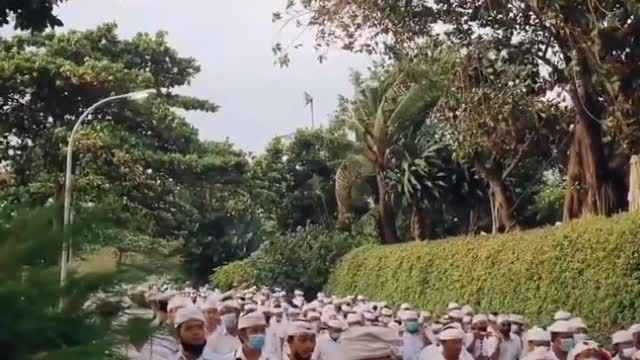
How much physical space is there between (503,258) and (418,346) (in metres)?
6.14

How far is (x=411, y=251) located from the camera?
2580cm

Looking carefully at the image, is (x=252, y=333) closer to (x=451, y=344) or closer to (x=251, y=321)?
(x=251, y=321)

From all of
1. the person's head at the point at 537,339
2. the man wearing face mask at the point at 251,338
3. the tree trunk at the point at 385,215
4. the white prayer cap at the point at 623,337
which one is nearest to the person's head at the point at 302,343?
the man wearing face mask at the point at 251,338

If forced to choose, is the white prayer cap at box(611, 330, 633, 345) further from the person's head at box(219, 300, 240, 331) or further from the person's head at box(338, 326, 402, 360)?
the person's head at box(338, 326, 402, 360)

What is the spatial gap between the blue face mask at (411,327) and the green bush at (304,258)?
20.0 metres

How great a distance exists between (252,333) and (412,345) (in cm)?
473

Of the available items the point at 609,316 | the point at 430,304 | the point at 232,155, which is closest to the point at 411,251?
the point at 430,304

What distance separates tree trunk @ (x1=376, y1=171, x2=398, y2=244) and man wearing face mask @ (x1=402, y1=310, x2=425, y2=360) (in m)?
20.5

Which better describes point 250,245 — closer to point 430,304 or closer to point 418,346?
point 430,304

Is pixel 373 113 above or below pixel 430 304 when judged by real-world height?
above

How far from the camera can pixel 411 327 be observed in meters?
14.3

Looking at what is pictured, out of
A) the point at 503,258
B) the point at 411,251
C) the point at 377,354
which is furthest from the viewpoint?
the point at 411,251

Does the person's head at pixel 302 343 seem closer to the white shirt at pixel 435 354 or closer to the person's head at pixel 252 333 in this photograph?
the person's head at pixel 252 333

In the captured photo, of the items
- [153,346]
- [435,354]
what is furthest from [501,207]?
[153,346]
